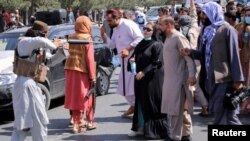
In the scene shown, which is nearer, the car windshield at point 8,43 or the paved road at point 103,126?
the paved road at point 103,126

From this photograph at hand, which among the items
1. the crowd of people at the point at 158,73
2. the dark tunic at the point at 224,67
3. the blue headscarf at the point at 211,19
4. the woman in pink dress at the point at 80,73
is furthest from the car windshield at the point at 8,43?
the dark tunic at the point at 224,67

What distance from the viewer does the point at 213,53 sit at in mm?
6215

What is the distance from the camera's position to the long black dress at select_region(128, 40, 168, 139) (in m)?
7.64

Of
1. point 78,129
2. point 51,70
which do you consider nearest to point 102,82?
point 51,70

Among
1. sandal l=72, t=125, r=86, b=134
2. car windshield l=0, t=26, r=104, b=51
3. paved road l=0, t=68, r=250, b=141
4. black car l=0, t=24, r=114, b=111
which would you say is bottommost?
paved road l=0, t=68, r=250, b=141

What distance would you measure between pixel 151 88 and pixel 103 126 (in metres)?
1.42

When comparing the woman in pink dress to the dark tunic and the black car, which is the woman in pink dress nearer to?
the black car

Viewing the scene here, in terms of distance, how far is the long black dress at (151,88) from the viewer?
764 centimetres

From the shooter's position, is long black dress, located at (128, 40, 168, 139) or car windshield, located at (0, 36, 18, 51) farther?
car windshield, located at (0, 36, 18, 51)

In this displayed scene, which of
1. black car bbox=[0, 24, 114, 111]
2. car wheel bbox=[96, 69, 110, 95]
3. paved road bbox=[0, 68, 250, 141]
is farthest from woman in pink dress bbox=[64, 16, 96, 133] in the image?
car wheel bbox=[96, 69, 110, 95]

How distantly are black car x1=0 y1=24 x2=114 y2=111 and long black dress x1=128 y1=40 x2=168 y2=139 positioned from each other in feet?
7.50

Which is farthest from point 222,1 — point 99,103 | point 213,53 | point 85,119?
point 213,53

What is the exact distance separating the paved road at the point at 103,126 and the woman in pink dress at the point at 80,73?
1.07ft

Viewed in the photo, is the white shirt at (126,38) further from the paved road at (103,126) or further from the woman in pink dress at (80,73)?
the woman in pink dress at (80,73)
